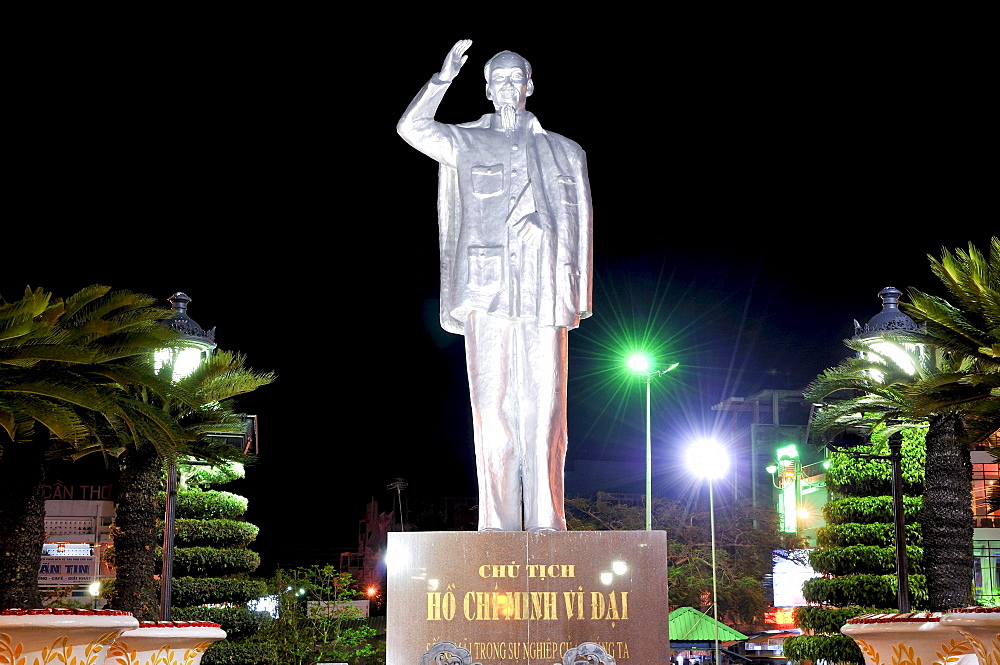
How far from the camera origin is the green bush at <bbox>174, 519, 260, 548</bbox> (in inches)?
858

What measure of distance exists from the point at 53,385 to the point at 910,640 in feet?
32.9

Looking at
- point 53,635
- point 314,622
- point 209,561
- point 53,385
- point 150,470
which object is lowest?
point 314,622

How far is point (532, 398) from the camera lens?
28.5ft

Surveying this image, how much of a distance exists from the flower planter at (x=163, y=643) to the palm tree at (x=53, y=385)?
399 centimetres

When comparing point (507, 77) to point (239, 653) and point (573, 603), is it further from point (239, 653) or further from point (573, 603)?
point (239, 653)

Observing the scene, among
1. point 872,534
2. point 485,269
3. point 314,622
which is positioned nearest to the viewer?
point 485,269

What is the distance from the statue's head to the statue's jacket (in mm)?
253

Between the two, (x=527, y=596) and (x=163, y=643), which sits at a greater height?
(x=527, y=596)

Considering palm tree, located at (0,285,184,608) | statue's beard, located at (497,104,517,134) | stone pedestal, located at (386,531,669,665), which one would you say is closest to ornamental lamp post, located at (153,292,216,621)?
palm tree, located at (0,285,184,608)

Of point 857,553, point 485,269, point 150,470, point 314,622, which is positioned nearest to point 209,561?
point 314,622

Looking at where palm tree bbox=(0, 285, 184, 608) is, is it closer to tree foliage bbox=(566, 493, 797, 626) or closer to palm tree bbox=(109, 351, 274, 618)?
palm tree bbox=(109, 351, 274, 618)

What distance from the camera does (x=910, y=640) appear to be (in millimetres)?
9695

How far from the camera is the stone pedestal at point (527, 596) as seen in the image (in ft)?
25.0

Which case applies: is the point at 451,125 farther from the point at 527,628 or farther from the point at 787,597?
the point at 787,597
